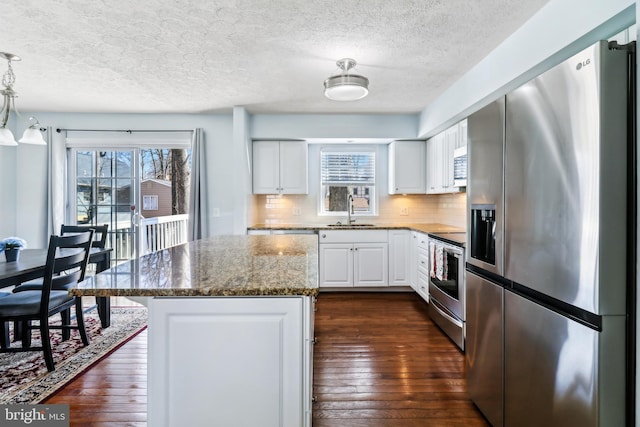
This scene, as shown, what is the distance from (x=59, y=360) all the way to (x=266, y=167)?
9.84ft

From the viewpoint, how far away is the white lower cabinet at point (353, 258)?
4.40m

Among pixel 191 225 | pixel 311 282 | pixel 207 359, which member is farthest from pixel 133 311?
pixel 311 282

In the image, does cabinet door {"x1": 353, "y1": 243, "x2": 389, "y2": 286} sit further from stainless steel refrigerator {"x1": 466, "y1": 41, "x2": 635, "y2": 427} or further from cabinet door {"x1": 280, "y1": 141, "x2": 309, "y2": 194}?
stainless steel refrigerator {"x1": 466, "y1": 41, "x2": 635, "y2": 427}

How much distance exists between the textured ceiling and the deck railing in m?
1.59

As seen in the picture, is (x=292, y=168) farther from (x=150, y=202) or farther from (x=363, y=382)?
(x=363, y=382)

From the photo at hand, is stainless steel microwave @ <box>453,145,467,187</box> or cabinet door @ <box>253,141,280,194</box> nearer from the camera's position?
stainless steel microwave @ <box>453,145,467,187</box>

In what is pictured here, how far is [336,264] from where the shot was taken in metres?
4.41

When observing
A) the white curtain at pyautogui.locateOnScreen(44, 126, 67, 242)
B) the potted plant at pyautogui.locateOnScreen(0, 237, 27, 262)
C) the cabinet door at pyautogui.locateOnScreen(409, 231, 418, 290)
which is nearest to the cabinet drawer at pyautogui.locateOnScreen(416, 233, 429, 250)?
the cabinet door at pyautogui.locateOnScreen(409, 231, 418, 290)

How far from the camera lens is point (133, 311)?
3701mm

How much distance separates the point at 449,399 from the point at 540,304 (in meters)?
1.06

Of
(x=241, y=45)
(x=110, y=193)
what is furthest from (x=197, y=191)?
(x=241, y=45)

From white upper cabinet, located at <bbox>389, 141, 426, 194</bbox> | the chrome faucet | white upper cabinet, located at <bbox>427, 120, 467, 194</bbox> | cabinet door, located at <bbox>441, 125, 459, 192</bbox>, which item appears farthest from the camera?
the chrome faucet

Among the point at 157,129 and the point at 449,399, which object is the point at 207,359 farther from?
the point at 157,129

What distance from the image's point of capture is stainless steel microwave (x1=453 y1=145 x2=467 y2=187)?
11.2 feet
